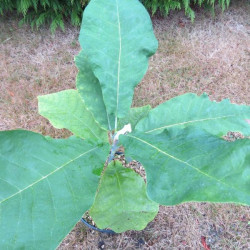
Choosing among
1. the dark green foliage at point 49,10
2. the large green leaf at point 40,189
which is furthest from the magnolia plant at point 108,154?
the dark green foliage at point 49,10

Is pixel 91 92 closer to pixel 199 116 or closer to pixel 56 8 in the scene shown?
pixel 199 116

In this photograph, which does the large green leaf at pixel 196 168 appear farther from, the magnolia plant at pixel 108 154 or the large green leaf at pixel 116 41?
the large green leaf at pixel 116 41

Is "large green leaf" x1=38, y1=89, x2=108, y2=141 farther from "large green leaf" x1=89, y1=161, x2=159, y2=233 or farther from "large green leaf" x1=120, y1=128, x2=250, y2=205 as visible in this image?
"large green leaf" x1=120, y1=128, x2=250, y2=205

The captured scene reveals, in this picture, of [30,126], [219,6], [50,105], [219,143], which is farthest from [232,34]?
[219,143]

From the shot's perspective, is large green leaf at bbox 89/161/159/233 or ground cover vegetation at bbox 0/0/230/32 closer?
large green leaf at bbox 89/161/159/233

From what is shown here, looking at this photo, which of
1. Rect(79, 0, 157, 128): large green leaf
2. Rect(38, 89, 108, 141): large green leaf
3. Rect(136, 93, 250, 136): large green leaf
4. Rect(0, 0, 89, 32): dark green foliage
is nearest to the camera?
Rect(79, 0, 157, 128): large green leaf

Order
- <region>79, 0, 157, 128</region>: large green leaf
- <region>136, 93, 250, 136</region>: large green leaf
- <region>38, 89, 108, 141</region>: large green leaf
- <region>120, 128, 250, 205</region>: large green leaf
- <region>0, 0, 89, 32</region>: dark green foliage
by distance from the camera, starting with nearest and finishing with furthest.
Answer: <region>120, 128, 250, 205</region>: large green leaf
<region>79, 0, 157, 128</region>: large green leaf
<region>136, 93, 250, 136</region>: large green leaf
<region>38, 89, 108, 141</region>: large green leaf
<region>0, 0, 89, 32</region>: dark green foliage

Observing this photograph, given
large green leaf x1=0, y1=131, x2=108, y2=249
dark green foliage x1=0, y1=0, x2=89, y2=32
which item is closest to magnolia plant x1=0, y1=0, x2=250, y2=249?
large green leaf x1=0, y1=131, x2=108, y2=249

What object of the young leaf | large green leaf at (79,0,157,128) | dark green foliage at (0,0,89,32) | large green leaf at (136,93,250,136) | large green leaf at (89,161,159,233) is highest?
large green leaf at (79,0,157,128)
